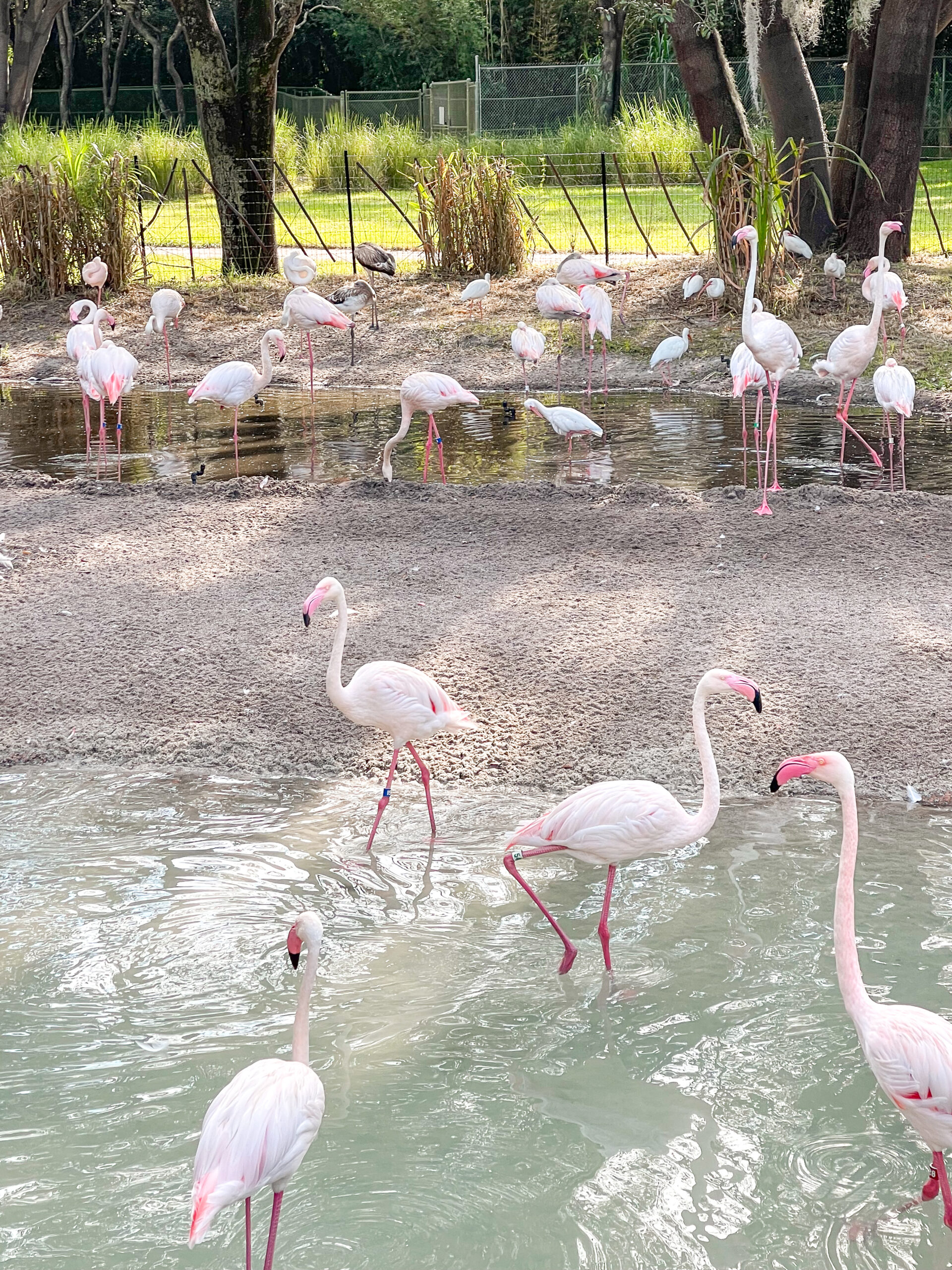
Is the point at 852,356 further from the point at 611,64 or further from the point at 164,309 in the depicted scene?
the point at 611,64

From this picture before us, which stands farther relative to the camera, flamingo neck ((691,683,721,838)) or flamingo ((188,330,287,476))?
flamingo ((188,330,287,476))

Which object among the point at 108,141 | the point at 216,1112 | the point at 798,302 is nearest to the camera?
the point at 216,1112

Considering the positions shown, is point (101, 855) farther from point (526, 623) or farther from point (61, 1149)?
point (526, 623)

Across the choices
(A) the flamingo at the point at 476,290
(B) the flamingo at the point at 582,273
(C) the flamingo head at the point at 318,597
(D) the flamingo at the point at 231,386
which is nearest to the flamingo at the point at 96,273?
(A) the flamingo at the point at 476,290

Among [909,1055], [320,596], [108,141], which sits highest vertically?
[108,141]

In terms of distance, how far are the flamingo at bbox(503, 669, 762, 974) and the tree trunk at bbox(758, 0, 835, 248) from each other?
39.3ft

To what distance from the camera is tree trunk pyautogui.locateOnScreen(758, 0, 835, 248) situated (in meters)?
14.6

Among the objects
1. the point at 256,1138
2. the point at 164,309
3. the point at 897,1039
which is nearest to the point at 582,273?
the point at 164,309

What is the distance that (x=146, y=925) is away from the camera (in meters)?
4.28

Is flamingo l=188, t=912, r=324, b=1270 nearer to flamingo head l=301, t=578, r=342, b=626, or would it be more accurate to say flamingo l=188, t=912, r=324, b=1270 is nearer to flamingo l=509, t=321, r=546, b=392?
flamingo head l=301, t=578, r=342, b=626

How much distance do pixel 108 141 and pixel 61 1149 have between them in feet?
58.2

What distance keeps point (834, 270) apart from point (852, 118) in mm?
2865

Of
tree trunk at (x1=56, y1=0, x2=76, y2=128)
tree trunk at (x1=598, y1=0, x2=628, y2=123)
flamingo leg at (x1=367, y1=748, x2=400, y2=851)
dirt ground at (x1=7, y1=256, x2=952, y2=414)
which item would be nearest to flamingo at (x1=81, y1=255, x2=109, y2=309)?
dirt ground at (x1=7, y1=256, x2=952, y2=414)

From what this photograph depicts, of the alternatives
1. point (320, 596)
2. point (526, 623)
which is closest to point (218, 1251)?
point (320, 596)
